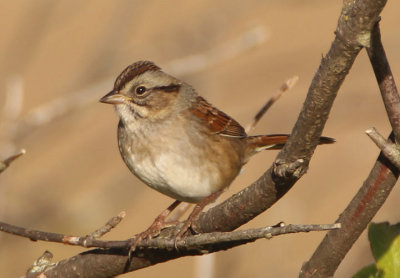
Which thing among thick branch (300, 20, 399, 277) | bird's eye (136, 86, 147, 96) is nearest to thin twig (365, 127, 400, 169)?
thick branch (300, 20, 399, 277)

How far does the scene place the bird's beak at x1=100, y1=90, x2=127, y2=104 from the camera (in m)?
3.98

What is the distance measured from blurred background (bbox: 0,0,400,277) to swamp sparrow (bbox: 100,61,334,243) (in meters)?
0.12

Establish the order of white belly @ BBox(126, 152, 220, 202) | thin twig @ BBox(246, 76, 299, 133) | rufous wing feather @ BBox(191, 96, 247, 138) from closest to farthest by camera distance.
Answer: thin twig @ BBox(246, 76, 299, 133) < white belly @ BBox(126, 152, 220, 202) < rufous wing feather @ BBox(191, 96, 247, 138)

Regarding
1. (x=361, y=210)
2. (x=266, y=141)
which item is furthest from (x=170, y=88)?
(x=361, y=210)

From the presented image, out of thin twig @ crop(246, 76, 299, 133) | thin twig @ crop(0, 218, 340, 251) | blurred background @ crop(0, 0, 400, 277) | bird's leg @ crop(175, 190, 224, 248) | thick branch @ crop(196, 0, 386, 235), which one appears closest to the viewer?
thick branch @ crop(196, 0, 386, 235)

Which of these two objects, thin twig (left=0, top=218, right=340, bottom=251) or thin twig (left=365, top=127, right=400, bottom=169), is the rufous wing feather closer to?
thin twig (left=0, top=218, right=340, bottom=251)

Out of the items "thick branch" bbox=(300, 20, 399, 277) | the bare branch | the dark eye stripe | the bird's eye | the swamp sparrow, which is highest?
the dark eye stripe

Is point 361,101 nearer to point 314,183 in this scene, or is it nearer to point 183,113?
point 183,113

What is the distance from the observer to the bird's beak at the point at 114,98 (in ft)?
13.1

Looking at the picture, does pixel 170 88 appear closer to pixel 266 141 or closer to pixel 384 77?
pixel 266 141

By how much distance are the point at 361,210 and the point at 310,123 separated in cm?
28

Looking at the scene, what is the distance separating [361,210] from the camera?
2098mm

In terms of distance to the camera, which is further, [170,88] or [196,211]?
[170,88]

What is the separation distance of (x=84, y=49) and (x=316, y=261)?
643cm
